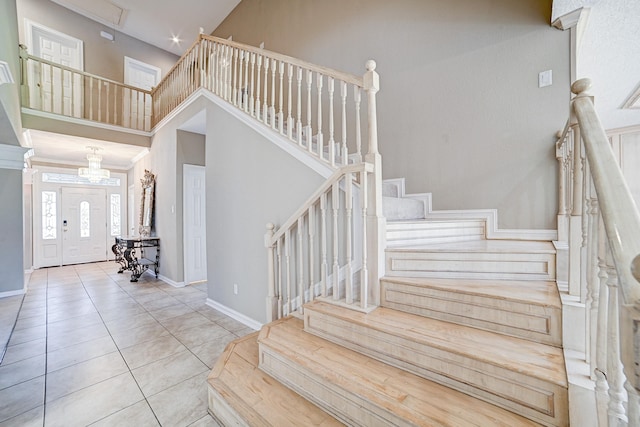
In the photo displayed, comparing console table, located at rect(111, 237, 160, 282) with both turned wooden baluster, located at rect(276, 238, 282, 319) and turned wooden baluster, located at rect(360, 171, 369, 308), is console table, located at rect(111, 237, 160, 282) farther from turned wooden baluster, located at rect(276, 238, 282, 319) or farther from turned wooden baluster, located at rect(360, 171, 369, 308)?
turned wooden baluster, located at rect(360, 171, 369, 308)

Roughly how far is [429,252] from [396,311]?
43 cm

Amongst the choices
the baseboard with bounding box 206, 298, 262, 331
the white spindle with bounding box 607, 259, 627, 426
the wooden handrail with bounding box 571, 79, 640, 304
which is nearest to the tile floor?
the baseboard with bounding box 206, 298, 262, 331

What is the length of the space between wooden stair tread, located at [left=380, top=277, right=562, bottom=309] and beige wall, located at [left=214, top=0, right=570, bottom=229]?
3.40 feet

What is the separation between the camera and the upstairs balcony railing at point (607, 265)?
0.54 m

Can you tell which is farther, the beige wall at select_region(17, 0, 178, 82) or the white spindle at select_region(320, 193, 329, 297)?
the beige wall at select_region(17, 0, 178, 82)

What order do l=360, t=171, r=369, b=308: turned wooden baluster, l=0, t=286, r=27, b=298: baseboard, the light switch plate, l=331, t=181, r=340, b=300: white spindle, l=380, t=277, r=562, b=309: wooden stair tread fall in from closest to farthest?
l=380, t=277, r=562, b=309: wooden stair tread, l=360, t=171, r=369, b=308: turned wooden baluster, l=331, t=181, r=340, b=300: white spindle, the light switch plate, l=0, t=286, r=27, b=298: baseboard

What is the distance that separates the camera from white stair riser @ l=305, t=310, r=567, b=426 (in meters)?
0.94

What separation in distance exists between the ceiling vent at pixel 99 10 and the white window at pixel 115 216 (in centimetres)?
425

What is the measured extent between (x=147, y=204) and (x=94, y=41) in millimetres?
3899

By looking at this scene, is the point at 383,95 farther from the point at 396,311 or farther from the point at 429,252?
the point at 396,311

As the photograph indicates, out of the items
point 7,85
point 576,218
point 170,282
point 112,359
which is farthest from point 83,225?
point 576,218

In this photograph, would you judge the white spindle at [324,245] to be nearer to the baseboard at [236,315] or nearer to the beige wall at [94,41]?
the baseboard at [236,315]

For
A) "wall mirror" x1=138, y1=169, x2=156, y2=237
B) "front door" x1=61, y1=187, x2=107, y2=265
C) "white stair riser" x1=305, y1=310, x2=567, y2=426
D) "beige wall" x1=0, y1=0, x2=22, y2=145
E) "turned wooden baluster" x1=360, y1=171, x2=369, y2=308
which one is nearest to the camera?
"white stair riser" x1=305, y1=310, x2=567, y2=426

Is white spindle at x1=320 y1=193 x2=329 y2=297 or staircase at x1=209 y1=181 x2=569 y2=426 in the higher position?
white spindle at x1=320 y1=193 x2=329 y2=297
